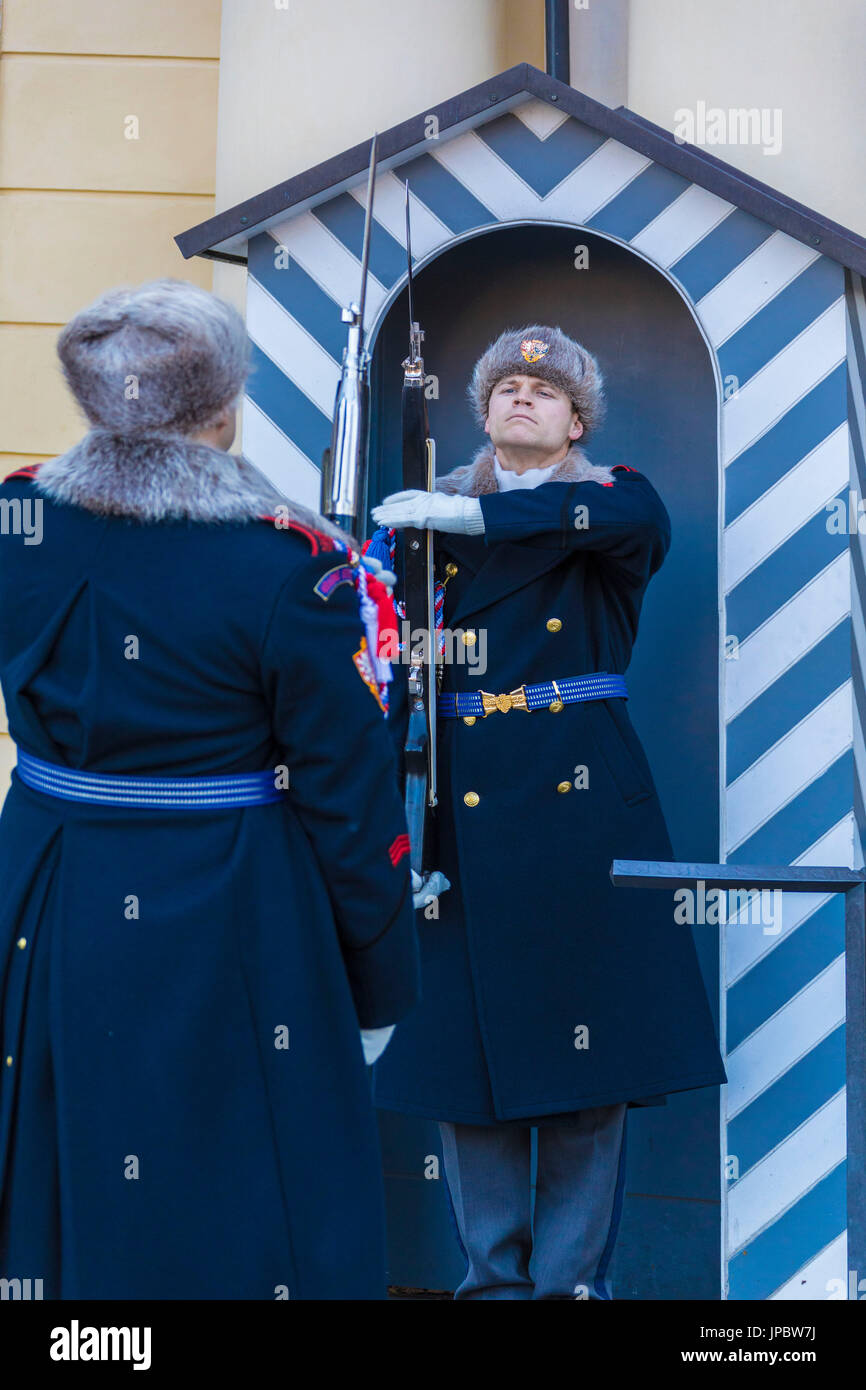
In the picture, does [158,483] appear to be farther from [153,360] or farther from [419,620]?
[419,620]

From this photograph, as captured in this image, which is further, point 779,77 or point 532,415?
point 779,77

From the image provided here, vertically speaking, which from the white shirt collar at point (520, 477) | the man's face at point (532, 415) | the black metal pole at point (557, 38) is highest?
the black metal pole at point (557, 38)

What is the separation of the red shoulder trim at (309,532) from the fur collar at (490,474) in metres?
0.91

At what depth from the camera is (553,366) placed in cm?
278

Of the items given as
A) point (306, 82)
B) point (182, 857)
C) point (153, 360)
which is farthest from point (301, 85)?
point (182, 857)

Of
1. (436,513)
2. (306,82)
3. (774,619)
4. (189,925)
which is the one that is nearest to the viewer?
(189,925)

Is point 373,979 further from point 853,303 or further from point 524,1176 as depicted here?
point 853,303

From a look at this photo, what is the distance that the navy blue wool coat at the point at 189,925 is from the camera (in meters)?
1.74

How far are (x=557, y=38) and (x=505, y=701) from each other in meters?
1.77

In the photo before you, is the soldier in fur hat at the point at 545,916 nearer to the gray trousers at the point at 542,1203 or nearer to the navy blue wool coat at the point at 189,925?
the gray trousers at the point at 542,1203

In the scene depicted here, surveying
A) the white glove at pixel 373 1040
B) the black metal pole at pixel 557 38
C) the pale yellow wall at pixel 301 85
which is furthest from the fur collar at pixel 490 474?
the black metal pole at pixel 557 38

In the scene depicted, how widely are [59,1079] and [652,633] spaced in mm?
1728

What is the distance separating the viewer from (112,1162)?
174 centimetres

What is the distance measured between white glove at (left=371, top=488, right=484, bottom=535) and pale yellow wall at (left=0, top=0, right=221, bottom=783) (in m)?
1.20
